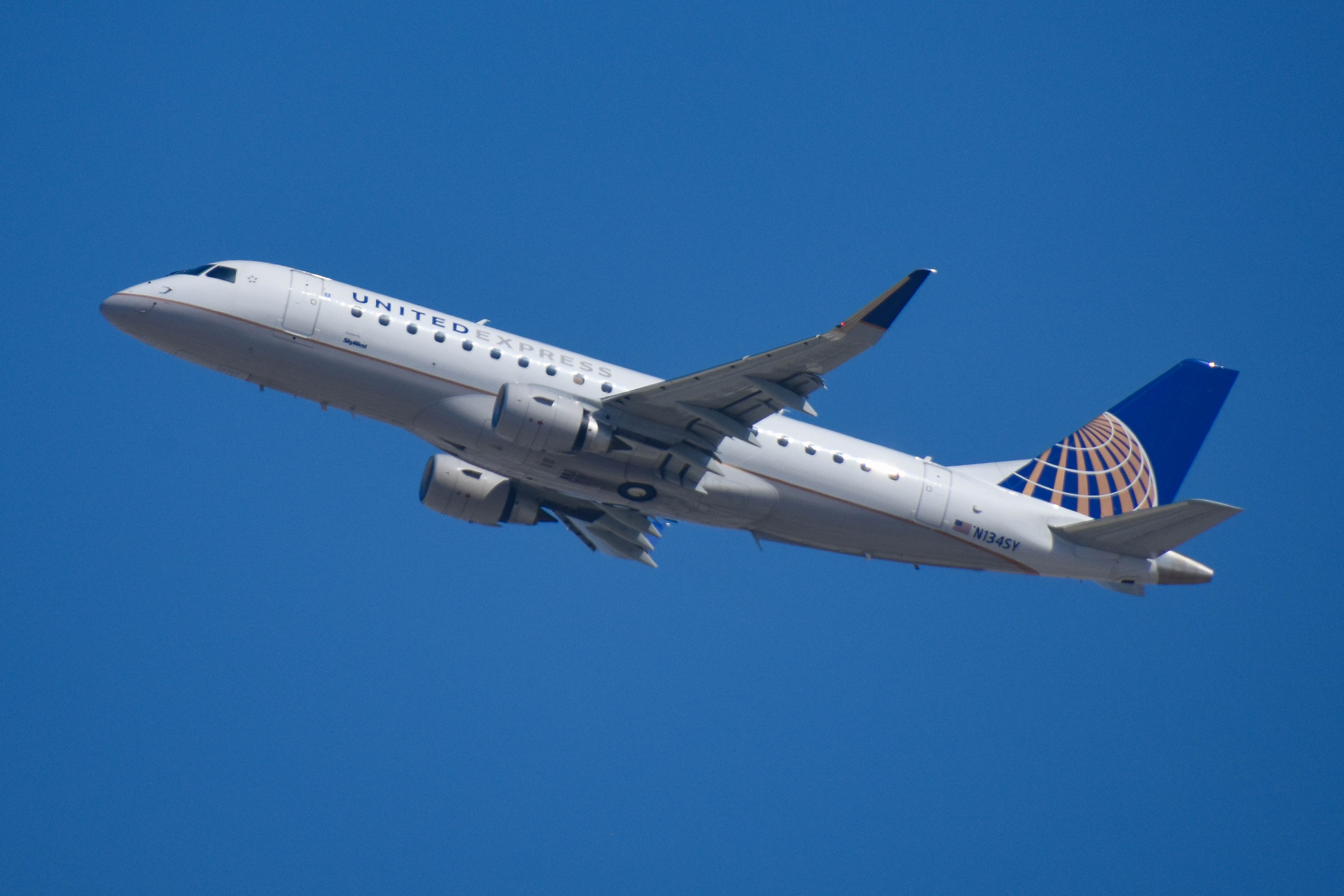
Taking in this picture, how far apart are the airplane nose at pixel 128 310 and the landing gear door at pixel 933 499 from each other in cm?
2032

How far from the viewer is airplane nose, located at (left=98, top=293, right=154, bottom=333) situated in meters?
29.1

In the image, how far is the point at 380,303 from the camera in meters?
30.0

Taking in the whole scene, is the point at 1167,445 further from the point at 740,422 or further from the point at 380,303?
the point at 380,303

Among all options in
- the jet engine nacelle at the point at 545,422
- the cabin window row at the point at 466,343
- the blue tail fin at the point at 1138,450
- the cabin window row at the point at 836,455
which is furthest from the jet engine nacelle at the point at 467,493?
the blue tail fin at the point at 1138,450

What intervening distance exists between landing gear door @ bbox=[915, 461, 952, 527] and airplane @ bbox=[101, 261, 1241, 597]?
47 millimetres

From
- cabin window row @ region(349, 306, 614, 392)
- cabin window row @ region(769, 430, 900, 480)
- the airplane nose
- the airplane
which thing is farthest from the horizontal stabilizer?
the airplane nose

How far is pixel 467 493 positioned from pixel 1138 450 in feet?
69.4

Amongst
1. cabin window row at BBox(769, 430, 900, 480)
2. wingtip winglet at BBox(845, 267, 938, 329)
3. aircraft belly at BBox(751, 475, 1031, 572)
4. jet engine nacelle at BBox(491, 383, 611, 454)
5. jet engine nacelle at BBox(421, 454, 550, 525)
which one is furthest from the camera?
jet engine nacelle at BBox(421, 454, 550, 525)

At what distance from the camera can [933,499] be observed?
31984 mm

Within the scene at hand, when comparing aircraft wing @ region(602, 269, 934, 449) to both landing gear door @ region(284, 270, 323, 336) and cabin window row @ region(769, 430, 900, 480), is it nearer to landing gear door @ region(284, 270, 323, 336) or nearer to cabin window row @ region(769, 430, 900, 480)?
cabin window row @ region(769, 430, 900, 480)

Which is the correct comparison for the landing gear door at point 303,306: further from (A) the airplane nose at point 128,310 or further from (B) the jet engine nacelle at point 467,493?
(B) the jet engine nacelle at point 467,493

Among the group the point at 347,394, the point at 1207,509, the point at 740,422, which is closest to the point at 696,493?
the point at 740,422

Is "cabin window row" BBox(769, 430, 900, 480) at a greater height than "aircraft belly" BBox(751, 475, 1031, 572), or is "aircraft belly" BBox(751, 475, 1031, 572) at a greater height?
"cabin window row" BBox(769, 430, 900, 480)

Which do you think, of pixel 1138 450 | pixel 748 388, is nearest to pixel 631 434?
pixel 748 388
